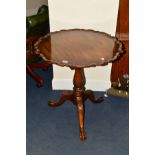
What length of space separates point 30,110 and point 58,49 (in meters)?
0.81

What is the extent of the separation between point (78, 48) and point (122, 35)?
805mm

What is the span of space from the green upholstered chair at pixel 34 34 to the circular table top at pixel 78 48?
56cm

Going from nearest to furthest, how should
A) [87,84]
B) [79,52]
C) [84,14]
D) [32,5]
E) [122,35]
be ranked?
[79,52] → [84,14] → [122,35] → [87,84] → [32,5]

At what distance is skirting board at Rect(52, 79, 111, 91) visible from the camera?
13.5ft

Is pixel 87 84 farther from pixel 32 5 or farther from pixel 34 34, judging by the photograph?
pixel 32 5

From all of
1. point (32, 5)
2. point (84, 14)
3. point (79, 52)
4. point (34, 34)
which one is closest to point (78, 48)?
point (79, 52)

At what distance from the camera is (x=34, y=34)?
167 inches

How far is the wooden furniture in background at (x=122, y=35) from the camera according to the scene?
383 centimetres

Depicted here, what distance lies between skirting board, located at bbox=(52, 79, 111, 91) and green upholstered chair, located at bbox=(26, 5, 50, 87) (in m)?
0.21

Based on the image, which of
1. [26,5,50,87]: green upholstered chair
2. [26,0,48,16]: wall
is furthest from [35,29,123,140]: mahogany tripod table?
[26,0,48,16]: wall

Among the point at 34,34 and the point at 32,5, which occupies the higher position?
the point at 32,5

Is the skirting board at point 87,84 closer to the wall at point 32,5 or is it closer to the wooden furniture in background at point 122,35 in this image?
the wooden furniture in background at point 122,35
